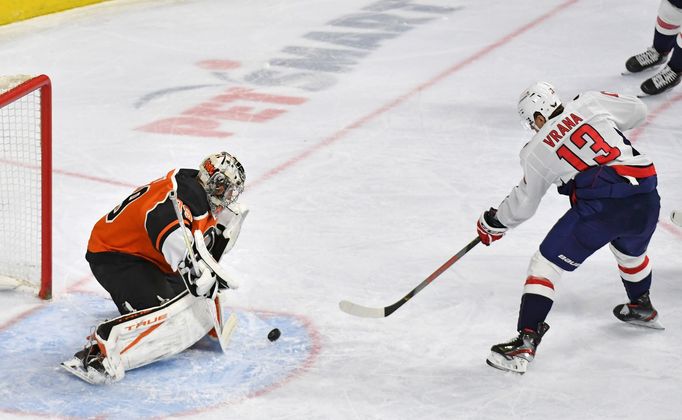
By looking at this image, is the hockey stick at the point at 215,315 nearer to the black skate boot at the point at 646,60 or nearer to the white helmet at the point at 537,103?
the white helmet at the point at 537,103

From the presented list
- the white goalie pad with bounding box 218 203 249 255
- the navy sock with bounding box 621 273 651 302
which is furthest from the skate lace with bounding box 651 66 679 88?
the white goalie pad with bounding box 218 203 249 255

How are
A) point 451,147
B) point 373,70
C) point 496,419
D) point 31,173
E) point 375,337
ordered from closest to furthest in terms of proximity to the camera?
point 496,419
point 375,337
point 31,173
point 451,147
point 373,70

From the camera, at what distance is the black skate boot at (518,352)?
11.1 feet

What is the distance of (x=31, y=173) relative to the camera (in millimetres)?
4613

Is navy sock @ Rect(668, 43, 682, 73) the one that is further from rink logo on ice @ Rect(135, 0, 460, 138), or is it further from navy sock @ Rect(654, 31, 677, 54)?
rink logo on ice @ Rect(135, 0, 460, 138)

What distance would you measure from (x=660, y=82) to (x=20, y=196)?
339 centimetres

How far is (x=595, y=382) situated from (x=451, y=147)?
2.27 metres

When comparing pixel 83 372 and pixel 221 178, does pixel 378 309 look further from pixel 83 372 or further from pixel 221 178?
pixel 83 372

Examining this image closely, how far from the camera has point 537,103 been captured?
134 inches

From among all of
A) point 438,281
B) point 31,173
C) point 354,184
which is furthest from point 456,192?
point 31,173

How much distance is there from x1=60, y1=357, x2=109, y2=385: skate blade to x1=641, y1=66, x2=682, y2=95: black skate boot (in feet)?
12.7

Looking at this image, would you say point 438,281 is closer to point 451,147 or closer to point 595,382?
point 595,382

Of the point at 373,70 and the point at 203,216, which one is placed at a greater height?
the point at 203,216

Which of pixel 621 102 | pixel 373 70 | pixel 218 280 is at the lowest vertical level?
pixel 373 70
